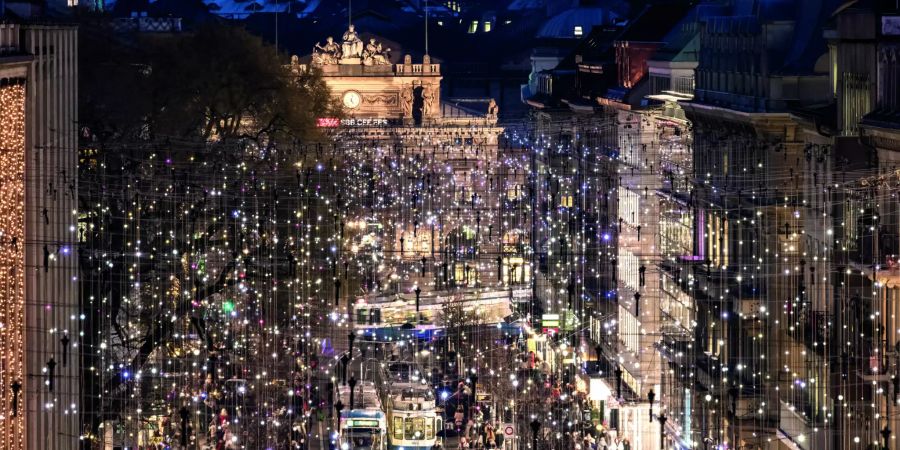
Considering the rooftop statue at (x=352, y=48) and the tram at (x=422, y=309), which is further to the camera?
the rooftop statue at (x=352, y=48)

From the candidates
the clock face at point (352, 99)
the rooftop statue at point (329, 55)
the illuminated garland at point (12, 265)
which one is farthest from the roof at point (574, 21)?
the illuminated garland at point (12, 265)

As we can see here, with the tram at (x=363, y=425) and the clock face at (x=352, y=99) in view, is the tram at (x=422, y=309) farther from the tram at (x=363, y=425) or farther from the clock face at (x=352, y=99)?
the clock face at (x=352, y=99)

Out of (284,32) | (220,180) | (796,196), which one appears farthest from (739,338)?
(284,32)

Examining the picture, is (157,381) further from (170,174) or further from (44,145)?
(44,145)

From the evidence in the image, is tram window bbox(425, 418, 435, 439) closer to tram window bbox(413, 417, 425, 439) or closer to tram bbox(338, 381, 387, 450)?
tram window bbox(413, 417, 425, 439)

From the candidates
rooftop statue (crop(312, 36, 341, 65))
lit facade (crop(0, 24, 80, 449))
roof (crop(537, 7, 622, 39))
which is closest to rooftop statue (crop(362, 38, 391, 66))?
rooftop statue (crop(312, 36, 341, 65))

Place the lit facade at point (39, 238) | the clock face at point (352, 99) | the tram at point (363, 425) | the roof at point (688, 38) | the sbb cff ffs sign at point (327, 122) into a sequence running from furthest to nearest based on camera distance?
the clock face at point (352, 99)
the sbb cff ffs sign at point (327, 122)
the tram at point (363, 425)
the roof at point (688, 38)
the lit facade at point (39, 238)

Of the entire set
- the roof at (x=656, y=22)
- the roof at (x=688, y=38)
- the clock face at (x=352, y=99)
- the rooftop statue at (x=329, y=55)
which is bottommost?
the roof at (x=688, y=38)
